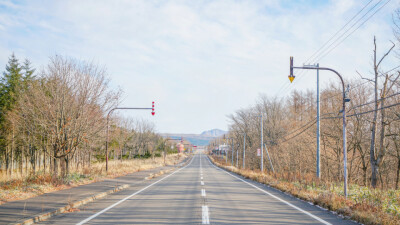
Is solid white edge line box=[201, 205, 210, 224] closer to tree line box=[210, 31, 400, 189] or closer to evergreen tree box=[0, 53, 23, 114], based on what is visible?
tree line box=[210, 31, 400, 189]

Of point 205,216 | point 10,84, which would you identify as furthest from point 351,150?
point 10,84

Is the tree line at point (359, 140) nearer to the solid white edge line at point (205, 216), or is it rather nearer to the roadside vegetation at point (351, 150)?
the roadside vegetation at point (351, 150)

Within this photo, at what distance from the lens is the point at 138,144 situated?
72.8 meters

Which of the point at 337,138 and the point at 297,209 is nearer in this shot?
the point at 297,209

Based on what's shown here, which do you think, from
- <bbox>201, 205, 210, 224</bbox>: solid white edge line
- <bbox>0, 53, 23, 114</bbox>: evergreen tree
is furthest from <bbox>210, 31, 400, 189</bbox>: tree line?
<bbox>0, 53, 23, 114</bbox>: evergreen tree

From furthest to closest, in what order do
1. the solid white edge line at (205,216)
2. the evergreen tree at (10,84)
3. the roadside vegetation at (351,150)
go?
the evergreen tree at (10,84)
the roadside vegetation at (351,150)
the solid white edge line at (205,216)

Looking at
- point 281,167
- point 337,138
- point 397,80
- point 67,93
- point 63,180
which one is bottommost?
point 281,167

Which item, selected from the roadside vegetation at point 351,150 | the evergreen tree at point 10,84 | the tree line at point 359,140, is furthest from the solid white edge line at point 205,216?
the evergreen tree at point 10,84

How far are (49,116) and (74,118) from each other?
1.35 m

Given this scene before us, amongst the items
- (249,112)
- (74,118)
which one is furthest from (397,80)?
(249,112)

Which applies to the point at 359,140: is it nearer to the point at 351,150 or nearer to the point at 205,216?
the point at 351,150

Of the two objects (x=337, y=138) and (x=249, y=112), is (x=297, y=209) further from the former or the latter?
(x=249, y=112)

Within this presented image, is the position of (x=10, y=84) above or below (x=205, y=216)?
above

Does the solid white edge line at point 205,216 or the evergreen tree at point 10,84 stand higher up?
the evergreen tree at point 10,84
